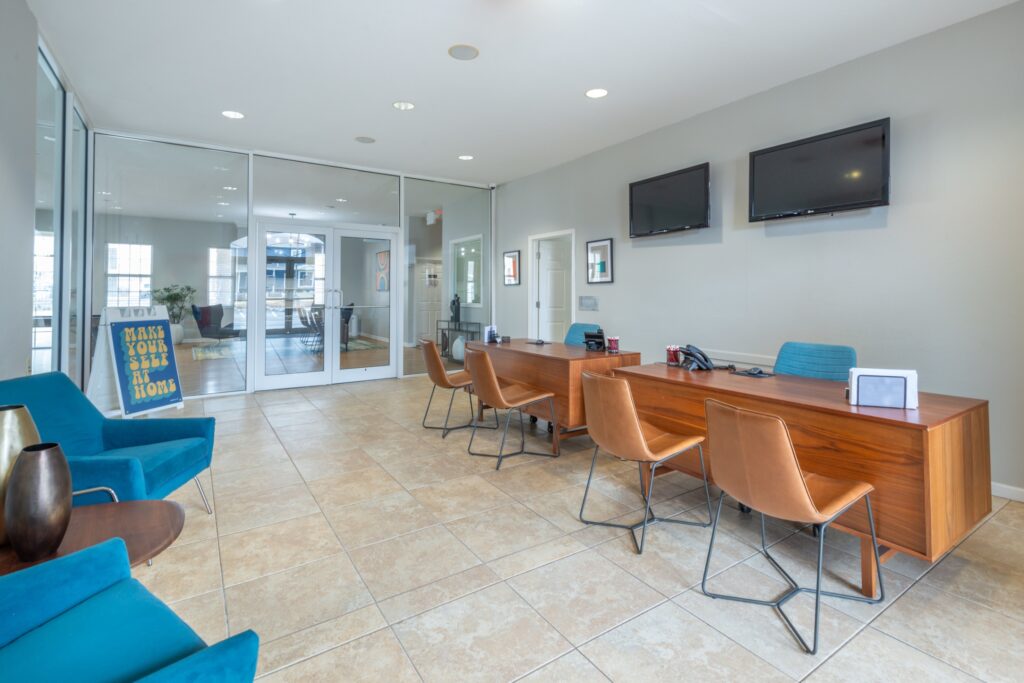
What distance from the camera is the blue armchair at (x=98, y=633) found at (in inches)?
32.4

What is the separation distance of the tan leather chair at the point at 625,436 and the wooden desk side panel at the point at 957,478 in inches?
36.2

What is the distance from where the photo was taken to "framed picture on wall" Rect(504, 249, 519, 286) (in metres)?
7.32

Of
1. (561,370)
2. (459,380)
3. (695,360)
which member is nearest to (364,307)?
(459,380)

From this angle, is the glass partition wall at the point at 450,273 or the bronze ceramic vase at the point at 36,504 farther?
the glass partition wall at the point at 450,273

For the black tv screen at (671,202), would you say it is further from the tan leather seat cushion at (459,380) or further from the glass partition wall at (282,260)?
the glass partition wall at (282,260)

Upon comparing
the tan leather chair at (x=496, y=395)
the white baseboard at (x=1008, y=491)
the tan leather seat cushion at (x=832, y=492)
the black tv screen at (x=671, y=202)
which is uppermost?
the black tv screen at (x=671, y=202)

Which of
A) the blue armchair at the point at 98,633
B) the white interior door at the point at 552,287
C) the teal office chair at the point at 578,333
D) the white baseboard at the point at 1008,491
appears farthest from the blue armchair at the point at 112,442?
the white interior door at the point at 552,287

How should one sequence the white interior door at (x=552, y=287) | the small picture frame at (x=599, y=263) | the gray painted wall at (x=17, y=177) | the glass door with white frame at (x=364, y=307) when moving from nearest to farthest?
the gray painted wall at (x=17, y=177)
the small picture frame at (x=599, y=263)
the glass door with white frame at (x=364, y=307)
the white interior door at (x=552, y=287)

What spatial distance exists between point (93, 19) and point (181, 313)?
3195mm

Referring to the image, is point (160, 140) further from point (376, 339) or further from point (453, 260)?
point (453, 260)

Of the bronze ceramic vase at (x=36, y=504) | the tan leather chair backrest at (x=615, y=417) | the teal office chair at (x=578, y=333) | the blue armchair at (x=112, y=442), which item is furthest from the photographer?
the teal office chair at (x=578, y=333)

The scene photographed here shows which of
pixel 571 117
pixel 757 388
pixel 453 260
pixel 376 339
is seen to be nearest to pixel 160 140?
pixel 376 339

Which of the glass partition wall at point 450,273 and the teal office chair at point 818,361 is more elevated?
the glass partition wall at point 450,273

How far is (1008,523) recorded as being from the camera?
2.72m
